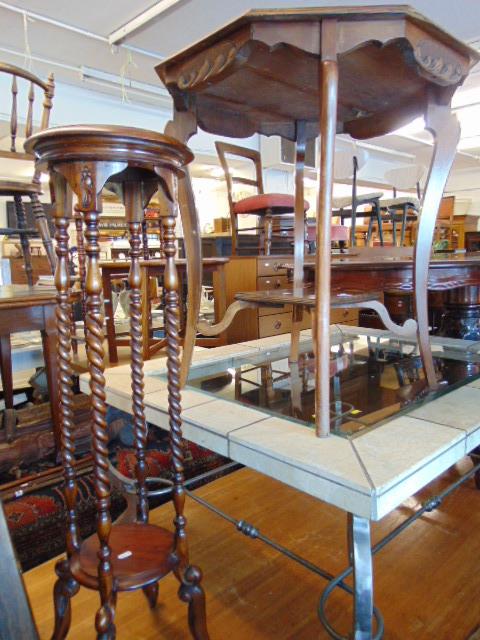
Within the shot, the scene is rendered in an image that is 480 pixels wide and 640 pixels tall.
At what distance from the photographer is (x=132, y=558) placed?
29.8 inches

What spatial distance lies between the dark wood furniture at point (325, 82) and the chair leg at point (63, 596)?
0.56 meters

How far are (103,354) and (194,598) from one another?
1.52ft

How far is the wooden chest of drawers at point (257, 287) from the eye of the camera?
9.66ft

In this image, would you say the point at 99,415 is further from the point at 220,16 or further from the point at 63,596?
the point at 220,16

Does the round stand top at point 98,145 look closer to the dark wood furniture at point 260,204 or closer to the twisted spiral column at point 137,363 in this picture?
the twisted spiral column at point 137,363

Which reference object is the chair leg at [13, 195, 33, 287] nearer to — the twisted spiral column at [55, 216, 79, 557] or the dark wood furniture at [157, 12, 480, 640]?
the dark wood furniture at [157, 12, 480, 640]

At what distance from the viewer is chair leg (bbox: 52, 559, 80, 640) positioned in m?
0.75

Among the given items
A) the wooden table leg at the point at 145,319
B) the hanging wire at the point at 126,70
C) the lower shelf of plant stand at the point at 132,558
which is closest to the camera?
the lower shelf of plant stand at the point at 132,558

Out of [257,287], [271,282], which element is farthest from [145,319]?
[271,282]

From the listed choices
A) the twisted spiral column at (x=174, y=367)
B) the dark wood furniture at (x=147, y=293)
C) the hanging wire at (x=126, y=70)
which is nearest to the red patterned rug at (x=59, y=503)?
the twisted spiral column at (x=174, y=367)

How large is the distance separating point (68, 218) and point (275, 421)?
2.14ft

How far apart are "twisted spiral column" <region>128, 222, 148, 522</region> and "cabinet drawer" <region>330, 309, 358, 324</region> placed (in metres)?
2.53

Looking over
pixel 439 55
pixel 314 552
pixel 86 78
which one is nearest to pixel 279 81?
pixel 439 55

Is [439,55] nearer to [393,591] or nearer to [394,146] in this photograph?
[393,591]
